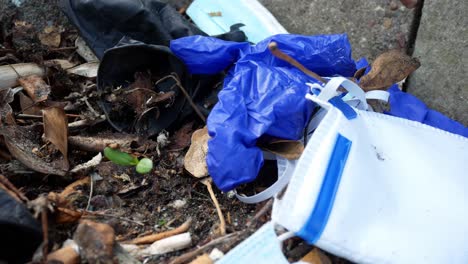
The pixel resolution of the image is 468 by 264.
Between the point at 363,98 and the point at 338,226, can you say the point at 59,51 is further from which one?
the point at 338,226

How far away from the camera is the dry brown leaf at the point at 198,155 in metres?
1.51

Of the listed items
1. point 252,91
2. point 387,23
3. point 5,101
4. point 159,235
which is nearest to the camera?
point 159,235

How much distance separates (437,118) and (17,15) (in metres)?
1.69

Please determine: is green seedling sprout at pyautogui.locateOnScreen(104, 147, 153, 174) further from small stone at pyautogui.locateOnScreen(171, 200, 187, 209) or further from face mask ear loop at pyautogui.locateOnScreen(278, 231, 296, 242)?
face mask ear loop at pyautogui.locateOnScreen(278, 231, 296, 242)

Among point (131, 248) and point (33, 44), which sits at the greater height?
point (33, 44)

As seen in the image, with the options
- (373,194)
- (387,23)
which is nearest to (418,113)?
(387,23)

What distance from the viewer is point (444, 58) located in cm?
177

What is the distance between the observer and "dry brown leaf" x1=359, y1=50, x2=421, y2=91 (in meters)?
1.60

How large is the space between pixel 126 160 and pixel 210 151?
0.28 m

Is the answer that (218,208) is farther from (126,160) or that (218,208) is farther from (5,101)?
(5,101)

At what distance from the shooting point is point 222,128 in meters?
1.41

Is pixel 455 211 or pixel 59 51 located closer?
pixel 455 211

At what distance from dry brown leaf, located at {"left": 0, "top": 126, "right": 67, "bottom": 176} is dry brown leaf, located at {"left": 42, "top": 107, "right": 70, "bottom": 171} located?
5 centimetres

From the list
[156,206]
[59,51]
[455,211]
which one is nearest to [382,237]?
[455,211]
